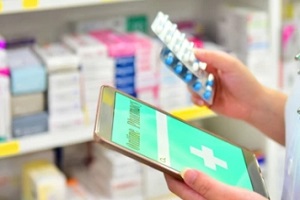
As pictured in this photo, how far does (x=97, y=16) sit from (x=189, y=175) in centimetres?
104

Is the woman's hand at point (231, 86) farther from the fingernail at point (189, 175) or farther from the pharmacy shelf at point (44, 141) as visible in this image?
the pharmacy shelf at point (44, 141)

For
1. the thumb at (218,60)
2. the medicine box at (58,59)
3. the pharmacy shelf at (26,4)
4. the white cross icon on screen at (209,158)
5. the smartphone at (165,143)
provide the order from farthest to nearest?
the medicine box at (58,59), the pharmacy shelf at (26,4), the thumb at (218,60), the white cross icon on screen at (209,158), the smartphone at (165,143)

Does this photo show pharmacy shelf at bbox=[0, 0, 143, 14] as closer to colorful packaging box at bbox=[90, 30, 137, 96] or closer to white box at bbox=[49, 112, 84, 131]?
colorful packaging box at bbox=[90, 30, 137, 96]

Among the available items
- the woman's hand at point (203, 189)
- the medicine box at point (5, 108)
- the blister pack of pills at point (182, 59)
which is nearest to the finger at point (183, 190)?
the woman's hand at point (203, 189)

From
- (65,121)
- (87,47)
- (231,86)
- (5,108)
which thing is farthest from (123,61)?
(231,86)

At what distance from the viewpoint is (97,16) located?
1742 mm

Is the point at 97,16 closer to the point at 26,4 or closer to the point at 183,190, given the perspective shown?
the point at 26,4

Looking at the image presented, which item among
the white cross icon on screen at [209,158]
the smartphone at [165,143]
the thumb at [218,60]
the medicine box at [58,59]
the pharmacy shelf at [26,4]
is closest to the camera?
the smartphone at [165,143]

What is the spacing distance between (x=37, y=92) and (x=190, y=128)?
61 cm

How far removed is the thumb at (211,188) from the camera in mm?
790

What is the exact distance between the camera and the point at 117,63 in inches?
59.5

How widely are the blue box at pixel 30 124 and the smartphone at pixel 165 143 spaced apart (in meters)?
0.59

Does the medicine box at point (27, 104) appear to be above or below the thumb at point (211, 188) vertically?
below

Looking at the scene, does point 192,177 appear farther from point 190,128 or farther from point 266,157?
point 266,157
